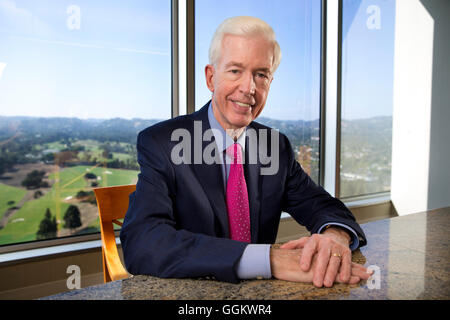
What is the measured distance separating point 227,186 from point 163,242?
41cm

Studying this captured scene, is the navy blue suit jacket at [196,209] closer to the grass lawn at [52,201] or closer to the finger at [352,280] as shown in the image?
the finger at [352,280]

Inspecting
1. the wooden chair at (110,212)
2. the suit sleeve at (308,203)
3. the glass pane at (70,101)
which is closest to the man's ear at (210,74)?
the suit sleeve at (308,203)

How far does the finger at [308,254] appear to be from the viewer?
75 centimetres

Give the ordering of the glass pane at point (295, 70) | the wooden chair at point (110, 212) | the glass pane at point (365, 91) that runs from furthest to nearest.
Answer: the glass pane at point (365, 91), the glass pane at point (295, 70), the wooden chair at point (110, 212)

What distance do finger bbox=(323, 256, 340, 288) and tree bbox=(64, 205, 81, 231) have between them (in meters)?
2.24

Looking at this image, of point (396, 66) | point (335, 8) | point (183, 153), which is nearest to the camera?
point (183, 153)

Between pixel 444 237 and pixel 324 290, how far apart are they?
0.62 meters

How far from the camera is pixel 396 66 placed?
14.3ft

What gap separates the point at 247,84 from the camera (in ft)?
3.92

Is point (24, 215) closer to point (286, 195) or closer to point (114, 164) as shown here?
point (114, 164)

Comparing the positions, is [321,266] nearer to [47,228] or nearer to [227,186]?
[227,186]

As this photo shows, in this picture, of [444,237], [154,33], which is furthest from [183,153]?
[154,33]

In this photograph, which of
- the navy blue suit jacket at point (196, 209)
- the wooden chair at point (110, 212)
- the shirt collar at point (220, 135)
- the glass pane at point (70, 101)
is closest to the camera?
the navy blue suit jacket at point (196, 209)
